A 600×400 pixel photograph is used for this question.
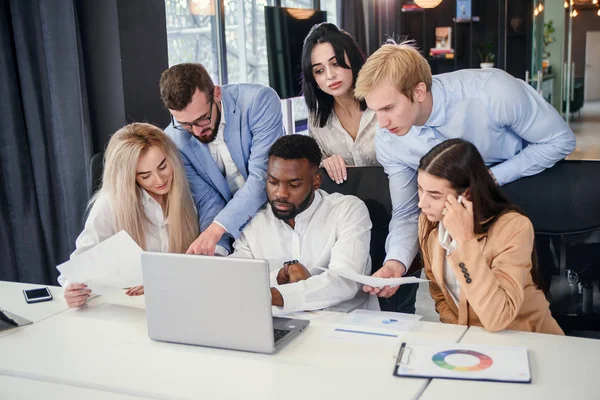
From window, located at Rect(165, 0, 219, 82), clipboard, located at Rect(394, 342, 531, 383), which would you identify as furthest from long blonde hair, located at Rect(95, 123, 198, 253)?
window, located at Rect(165, 0, 219, 82)

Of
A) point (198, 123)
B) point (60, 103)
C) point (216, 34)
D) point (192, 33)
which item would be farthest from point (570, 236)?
point (216, 34)

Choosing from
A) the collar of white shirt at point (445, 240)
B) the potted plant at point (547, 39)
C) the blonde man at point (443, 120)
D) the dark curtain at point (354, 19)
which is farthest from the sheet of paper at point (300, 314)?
the potted plant at point (547, 39)

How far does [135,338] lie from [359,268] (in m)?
0.76

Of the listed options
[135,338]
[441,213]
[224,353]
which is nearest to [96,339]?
[135,338]

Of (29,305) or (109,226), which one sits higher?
(109,226)

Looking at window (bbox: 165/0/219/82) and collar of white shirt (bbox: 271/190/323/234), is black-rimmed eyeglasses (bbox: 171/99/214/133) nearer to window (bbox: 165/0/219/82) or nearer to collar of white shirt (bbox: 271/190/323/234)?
collar of white shirt (bbox: 271/190/323/234)

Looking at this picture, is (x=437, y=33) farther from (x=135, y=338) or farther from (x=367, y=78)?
(x=135, y=338)

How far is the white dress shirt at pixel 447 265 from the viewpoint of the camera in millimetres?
2018

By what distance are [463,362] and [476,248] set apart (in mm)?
359

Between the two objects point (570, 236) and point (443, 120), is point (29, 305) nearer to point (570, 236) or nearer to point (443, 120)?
point (443, 120)

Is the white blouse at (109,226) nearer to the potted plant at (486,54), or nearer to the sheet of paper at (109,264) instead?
the sheet of paper at (109,264)

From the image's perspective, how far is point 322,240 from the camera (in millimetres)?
2434

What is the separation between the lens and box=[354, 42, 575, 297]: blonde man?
7.39 feet

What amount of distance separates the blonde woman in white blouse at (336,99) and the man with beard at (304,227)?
33 cm
